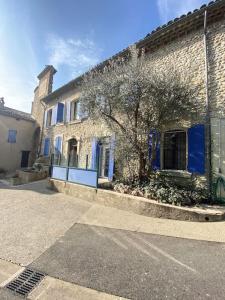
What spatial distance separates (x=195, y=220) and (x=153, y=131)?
3.18m

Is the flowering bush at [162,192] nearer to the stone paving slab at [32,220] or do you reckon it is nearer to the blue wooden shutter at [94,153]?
the stone paving slab at [32,220]

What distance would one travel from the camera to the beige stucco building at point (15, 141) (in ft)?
49.4

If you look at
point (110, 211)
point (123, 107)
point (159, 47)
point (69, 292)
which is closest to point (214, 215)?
point (110, 211)

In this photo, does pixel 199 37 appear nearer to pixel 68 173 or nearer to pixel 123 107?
pixel 123 107

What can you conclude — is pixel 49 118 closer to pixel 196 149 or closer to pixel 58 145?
pixel 58 145

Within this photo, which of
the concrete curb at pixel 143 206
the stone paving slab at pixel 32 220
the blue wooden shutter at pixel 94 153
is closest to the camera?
the stone paving slab at pixel 32 220

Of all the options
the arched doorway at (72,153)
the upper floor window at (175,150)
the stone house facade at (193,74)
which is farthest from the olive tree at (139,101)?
the arched doorway at (72,153)

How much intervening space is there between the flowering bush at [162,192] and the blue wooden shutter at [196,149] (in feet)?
2.39

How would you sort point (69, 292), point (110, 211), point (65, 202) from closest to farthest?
point (69, 292), point (110, 211), point (65, 202)

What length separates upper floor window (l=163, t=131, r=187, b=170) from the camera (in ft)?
23.9

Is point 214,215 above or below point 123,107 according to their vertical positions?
below

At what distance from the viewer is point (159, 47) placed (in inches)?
329

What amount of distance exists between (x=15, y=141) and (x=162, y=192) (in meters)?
13.6

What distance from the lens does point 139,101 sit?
6.77m
